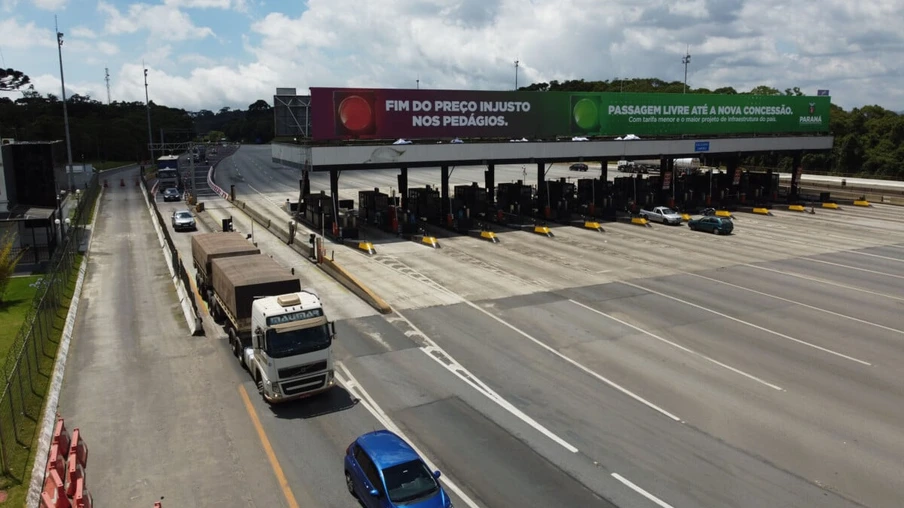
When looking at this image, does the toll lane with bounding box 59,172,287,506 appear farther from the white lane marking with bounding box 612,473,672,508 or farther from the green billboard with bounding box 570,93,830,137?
the green billboard with bounding box 570,93,830,137

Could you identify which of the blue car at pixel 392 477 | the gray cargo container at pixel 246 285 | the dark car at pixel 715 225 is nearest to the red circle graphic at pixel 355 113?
the gray cargo container at pixel 246 285

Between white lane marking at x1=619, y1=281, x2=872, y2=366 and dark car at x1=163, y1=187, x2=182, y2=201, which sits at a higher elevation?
dark car at x1=163, y1=187, x2=182, y2=201

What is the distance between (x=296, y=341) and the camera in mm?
17453

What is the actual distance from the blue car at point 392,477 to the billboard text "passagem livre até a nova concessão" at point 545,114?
34.6m

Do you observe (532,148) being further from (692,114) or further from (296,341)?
(296,341)

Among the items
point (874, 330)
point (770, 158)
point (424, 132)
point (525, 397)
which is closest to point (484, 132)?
point (424, 132)

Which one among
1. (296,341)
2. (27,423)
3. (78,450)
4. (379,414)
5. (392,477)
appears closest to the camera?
(392,477)

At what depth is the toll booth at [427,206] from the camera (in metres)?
53.4

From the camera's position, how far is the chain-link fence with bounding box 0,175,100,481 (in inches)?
592

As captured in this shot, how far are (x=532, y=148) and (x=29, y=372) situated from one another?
40.2 meters

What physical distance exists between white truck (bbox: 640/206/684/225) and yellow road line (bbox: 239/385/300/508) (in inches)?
1631

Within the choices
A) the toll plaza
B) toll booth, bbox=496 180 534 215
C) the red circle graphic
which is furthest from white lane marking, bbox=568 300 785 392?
toll booth, bbox=496 180 534 215

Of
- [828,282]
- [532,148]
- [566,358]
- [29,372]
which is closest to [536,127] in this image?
[532,148]

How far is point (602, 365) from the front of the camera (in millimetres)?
21484
